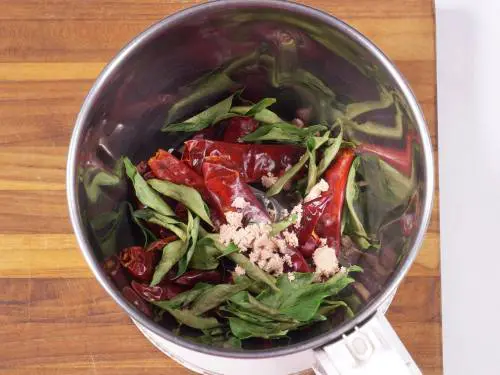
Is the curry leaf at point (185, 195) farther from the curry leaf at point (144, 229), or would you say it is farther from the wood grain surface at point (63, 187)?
the wood grain surface at point (63, 187)

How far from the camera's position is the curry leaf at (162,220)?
2.42 feet

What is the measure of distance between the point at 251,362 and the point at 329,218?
0.60ft

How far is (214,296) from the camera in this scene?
713 mm

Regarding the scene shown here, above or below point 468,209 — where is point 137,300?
Answer: above

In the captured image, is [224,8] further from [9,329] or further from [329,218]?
[9,329]

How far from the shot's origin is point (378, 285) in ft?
2.25

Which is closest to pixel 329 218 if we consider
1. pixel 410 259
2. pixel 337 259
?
pixel 337 259

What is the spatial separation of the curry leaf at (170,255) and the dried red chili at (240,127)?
14cm

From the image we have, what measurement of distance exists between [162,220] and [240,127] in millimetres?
135

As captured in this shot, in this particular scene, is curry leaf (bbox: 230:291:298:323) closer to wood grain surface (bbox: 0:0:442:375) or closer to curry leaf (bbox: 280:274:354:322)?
curry leaf (bbox: 280:274:354:322)

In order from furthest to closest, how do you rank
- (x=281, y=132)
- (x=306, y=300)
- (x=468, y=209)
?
Result: (x=468, y=209) → (x=281, y=132) → (x=306, y=300)

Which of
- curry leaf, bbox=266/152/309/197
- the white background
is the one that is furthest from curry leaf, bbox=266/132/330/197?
the white background

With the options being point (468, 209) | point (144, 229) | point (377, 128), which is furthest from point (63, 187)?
point (468, 209)

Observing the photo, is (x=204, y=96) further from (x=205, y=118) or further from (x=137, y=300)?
(x=137, y=300)
